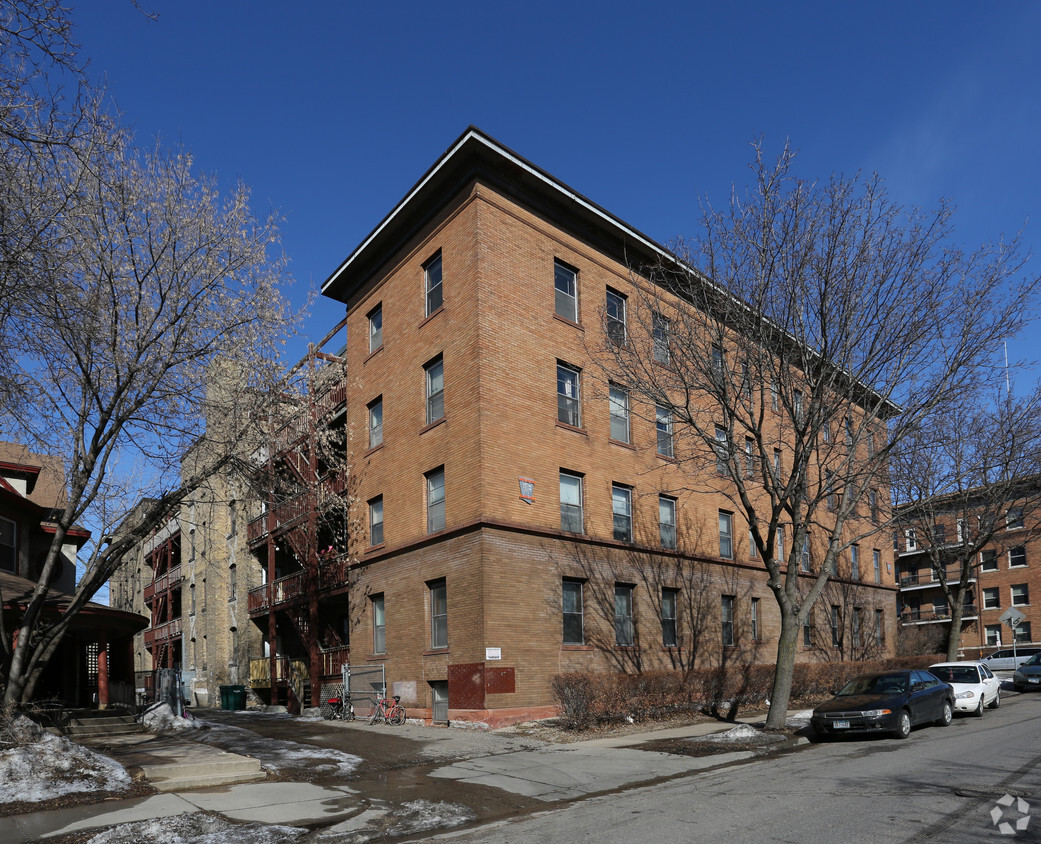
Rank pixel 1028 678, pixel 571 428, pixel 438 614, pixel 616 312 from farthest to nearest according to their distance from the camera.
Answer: pixel 1028 678, pixel 616 312, pixel 571 428, pixel 438 614

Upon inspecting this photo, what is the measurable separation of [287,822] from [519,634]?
1100 cm

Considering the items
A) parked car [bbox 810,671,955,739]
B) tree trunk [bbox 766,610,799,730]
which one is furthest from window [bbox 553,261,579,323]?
parked car [bbox 810,671,955,739]

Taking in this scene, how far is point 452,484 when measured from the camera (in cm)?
2200

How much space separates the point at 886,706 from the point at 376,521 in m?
15.7

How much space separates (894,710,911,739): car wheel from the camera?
52.3ft

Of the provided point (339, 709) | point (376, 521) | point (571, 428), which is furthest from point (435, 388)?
point (339, 709)

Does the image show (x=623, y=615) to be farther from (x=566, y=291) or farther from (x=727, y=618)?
(x=566, y=291)

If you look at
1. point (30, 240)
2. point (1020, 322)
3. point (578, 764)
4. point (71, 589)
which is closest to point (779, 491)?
point (1020, 322)

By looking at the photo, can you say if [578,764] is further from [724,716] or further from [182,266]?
[182,266]

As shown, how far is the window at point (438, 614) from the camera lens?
21.8m

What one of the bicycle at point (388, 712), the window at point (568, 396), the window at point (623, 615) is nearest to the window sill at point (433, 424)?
the window at point (568, 396)

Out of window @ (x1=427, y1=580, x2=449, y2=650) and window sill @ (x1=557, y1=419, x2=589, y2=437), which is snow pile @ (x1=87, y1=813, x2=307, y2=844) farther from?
window sill @ (x1=557, y1=419, x2=589, y2=437)

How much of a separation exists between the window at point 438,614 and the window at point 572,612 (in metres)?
3.20

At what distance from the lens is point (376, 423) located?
2703cm
